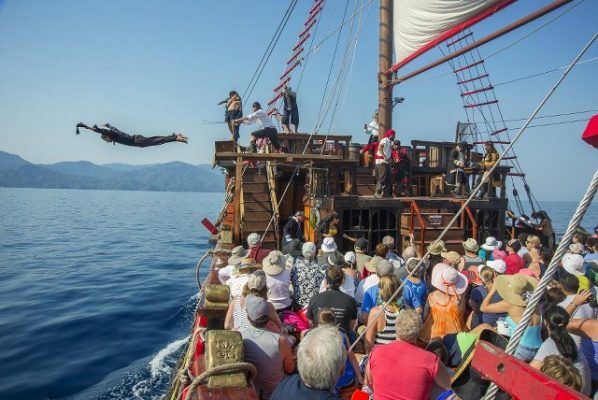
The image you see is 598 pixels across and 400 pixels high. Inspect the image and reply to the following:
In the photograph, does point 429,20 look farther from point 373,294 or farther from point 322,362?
point 322,362

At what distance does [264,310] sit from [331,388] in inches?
49.2

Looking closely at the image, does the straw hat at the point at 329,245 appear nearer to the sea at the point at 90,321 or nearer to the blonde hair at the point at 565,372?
the sea at the point at 90,321

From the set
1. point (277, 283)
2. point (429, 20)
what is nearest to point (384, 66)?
point (429, 20)

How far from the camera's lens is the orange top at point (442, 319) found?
4.26 m

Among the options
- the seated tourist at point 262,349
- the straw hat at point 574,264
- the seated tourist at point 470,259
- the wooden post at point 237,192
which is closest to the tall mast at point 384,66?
the wooden post at point 237,192

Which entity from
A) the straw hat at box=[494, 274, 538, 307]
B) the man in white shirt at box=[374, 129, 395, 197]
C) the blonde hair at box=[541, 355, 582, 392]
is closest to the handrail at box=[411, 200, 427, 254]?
the man in white shirt at box=[374, 129, 395, 197]

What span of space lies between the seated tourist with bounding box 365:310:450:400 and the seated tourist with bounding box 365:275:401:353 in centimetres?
107

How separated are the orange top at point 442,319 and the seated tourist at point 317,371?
258 cm

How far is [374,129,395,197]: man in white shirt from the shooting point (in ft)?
35.1

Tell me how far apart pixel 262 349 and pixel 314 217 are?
7480 millimetres

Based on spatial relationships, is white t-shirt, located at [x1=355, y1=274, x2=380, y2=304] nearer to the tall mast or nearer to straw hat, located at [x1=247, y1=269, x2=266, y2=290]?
straw hat, located at [x1=247, y1=269, x2=266, y2=290]

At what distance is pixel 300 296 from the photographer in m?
5.29

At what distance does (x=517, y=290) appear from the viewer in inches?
148

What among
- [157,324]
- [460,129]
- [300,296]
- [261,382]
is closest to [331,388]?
[261,382]
